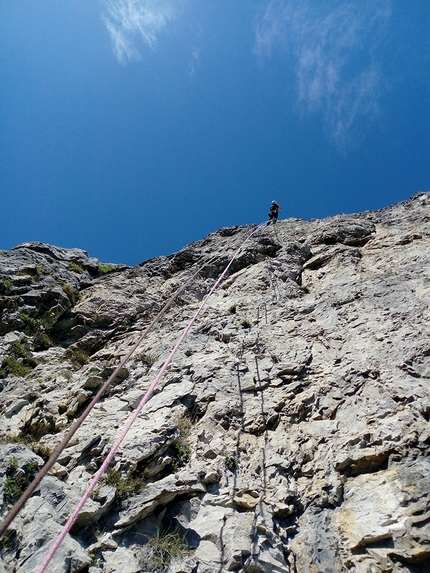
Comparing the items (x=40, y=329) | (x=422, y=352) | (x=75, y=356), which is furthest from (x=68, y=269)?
(x=422, y=352)

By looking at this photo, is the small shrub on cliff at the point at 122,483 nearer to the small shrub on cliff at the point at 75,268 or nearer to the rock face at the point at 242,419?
the rock face at the point at 242,419

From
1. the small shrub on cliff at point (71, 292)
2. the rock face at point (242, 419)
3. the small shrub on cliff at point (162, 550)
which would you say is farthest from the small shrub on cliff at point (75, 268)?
the small shrub on cliff at point (162, 550)

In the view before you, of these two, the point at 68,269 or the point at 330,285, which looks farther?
the point at 68,269

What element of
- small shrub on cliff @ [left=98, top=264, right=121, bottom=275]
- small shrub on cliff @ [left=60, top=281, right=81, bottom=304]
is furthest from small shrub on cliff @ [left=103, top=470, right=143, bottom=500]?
small shrub on cliff @ [left=98, top=264, right=121, bottom=275]

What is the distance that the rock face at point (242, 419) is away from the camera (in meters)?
4.48

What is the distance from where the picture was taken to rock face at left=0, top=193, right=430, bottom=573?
4.48 meters

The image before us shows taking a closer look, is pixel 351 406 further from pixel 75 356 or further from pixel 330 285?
pixel 75 356

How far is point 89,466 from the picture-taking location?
5.98 meters

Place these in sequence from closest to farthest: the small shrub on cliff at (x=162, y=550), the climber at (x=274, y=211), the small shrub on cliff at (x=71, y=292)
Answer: the small shrub on cliff at (x=162, y=550) < the small shrub on cliff at (x=71, y=292) < the climber at (x=274, y=211)

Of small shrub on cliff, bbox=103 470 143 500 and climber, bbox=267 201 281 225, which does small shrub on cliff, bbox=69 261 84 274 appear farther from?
small shrub on cliff, bbox=103 470 143 500

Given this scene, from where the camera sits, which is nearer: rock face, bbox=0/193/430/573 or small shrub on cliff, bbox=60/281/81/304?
rock face, bbox=0/193/430/573

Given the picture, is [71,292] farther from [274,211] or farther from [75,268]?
[274,211]

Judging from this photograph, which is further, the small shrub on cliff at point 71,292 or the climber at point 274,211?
the climber at point 274,211

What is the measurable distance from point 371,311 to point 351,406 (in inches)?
109
